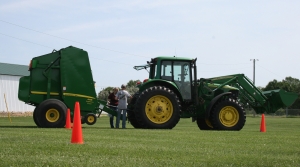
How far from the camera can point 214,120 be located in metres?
18.4

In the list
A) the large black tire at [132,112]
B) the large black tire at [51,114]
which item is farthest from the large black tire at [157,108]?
the large black tire at [51,114]

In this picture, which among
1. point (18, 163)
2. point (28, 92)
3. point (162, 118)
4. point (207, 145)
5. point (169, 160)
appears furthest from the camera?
point (28, 92)

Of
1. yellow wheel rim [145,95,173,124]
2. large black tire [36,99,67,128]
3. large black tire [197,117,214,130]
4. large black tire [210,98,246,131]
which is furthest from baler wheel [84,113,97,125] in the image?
large black tire [210,98,246,131]

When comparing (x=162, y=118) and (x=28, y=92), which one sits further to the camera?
(x=28, y=92)

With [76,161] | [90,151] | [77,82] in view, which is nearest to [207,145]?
[90,151]

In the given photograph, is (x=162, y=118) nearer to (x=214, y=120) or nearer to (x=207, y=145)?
(x=214, y=120)

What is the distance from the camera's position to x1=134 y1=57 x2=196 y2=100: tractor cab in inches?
734

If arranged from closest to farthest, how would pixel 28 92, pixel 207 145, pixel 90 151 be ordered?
pixel 90 151
pixel 207 145
pixel 28 92

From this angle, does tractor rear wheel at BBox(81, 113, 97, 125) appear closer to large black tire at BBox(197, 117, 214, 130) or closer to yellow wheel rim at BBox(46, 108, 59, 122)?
yellow wheel rim at BBox(46, 108, 59, 122)

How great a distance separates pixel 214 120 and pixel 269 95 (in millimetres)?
3123

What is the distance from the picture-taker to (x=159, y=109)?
59.0 ft

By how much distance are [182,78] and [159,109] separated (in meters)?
1.55

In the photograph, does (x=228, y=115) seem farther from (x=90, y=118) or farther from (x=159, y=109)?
(x=90, y=118)

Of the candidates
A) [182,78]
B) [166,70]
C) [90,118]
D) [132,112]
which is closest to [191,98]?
[182,78]
